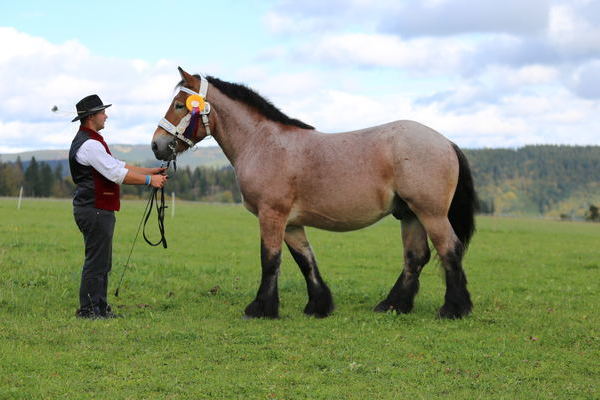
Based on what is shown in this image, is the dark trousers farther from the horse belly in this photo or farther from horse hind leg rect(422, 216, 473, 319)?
horse hind leg rect(422, 216, 473, 319)

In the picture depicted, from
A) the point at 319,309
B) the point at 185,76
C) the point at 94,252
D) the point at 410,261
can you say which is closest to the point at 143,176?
the point at 94,252

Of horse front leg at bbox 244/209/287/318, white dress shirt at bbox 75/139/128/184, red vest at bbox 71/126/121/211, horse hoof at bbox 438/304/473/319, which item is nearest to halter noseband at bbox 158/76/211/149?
red vest at bbox 71/126/121/211

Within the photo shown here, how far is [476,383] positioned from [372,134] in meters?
3.85

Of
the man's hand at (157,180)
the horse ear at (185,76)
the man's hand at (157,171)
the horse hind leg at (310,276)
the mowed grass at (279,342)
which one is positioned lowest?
the mowed grass at (279,342)

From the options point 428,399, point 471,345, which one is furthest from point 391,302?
point 428,399

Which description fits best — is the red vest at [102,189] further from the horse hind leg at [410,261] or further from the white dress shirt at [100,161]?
the horse hind leg at [410,261]

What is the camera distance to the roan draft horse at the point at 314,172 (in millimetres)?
8297

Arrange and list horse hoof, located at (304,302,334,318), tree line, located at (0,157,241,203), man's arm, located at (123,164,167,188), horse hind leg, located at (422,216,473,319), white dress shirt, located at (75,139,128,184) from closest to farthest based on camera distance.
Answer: white dress shirt, located at (75,139,128,184), man's arm, located at (123,164,167,188), horse hind leg, located at (422,216,473,319), horse hoof, located at (304,302,334,318), tree line, located at (0,157,241,203)

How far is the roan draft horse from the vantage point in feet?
27.2

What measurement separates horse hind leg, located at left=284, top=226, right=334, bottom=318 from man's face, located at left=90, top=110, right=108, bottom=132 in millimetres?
2894

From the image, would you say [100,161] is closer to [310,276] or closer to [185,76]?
[185,76]

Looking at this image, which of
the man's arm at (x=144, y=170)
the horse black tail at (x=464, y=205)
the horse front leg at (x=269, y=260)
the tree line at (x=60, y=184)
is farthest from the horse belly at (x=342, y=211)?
the tree line at (x=60, y=184)

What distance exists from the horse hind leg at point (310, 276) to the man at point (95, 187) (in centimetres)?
202

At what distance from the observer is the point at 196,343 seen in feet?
22.8
